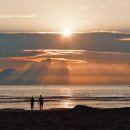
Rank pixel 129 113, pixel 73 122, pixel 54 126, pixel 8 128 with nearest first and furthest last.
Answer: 1. pixel 8 128
2. pixel 54 126
3. pixel 73 122
4. pixel 129 113

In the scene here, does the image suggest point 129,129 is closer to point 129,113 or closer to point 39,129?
point 39,129

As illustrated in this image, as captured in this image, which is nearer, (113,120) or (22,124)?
(22,124)

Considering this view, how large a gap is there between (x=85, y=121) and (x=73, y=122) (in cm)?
102

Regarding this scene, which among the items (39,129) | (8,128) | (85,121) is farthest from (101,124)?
(8,128)

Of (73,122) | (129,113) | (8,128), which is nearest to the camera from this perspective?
(8,128)

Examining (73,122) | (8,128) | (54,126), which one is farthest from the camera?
(73,122)

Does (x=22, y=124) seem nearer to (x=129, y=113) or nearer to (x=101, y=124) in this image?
(x=101, y=124)

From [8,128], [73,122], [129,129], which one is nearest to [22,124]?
[8,128]

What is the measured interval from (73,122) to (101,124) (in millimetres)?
2001

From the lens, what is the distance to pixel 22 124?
22.8 m

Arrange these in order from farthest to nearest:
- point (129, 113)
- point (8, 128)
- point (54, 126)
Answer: point (129, 113) < point (54, 126) < point (8, 128)

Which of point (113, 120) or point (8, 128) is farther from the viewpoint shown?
point (113, 120)

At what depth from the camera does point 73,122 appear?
81.0ft

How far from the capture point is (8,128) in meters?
21.1
